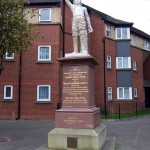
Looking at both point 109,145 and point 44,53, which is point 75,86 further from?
point 44,53

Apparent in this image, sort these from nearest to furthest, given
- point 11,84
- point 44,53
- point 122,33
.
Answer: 1. point 11,84
2. point 44,53
3. point 122,33

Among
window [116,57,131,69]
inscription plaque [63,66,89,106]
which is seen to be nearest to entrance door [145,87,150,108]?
window [116,57,131,69]

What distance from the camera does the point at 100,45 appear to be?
28766 mm

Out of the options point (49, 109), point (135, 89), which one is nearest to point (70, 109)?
point (49, 109)

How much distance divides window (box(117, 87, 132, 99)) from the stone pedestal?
62.9 ft

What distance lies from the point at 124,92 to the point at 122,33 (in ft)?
20.3

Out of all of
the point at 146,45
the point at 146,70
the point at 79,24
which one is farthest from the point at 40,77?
the point at 146,70

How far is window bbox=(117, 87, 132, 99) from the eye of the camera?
95.5ft

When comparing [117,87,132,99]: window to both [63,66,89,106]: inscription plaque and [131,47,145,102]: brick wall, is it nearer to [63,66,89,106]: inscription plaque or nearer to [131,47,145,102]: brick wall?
[131,47,145,102]: brick wall

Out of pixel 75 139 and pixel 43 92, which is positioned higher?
pixel 43 92

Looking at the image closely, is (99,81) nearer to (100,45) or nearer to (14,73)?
(100,45)

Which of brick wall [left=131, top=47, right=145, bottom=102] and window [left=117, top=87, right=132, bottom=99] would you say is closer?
window [left=117, top=87, right=132, bottom=99]

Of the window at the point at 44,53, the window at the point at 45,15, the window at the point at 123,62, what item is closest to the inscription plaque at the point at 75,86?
the window at the point at 44,53

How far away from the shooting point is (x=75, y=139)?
31.0 ft
